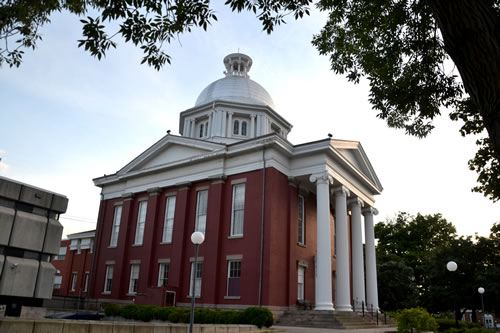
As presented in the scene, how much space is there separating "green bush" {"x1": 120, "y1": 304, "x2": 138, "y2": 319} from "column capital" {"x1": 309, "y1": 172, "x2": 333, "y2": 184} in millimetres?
12154

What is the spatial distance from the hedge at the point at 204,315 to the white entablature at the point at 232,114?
14.8 metres

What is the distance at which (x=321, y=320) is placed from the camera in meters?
20.1

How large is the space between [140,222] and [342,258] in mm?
14695

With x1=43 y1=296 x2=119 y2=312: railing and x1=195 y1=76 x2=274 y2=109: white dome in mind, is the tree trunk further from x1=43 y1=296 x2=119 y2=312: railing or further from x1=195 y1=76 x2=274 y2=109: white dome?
x1=195 y1=76 x2=274 y2=109: white dome

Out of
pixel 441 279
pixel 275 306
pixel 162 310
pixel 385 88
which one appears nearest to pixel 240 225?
pixel 275 306

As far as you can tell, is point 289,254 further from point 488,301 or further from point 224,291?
point 488,301

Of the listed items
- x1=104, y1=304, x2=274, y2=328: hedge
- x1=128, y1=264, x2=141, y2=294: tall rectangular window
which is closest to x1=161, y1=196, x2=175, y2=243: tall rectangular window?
x1=128, y1=264, x2=141, y2=294: tall rectangular window

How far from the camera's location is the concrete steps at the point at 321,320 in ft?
64.7

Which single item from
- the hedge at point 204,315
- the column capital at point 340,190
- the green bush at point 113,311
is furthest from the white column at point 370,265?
the green bush at point 113,311

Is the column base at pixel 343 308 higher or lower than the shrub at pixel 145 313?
higher

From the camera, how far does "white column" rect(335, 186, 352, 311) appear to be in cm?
2330

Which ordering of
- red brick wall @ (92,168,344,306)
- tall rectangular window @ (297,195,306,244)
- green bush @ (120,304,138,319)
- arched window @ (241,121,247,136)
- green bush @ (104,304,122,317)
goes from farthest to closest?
arched window @ (241,121,247,136)
tall rectangular window @ (297,195,306,244)
green bush @ (104,304,122,317)
red brick wall @ (92,168,344,306)
green bush @ (120,304,138,319)

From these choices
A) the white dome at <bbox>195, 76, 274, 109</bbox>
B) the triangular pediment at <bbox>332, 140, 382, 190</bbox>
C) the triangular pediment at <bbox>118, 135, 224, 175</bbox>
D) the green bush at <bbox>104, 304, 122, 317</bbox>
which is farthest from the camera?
the white dome at <bbox>195, 76, 274, 109</bbox>

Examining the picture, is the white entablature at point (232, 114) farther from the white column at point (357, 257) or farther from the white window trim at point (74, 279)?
the white window trim at point (74, 279)
